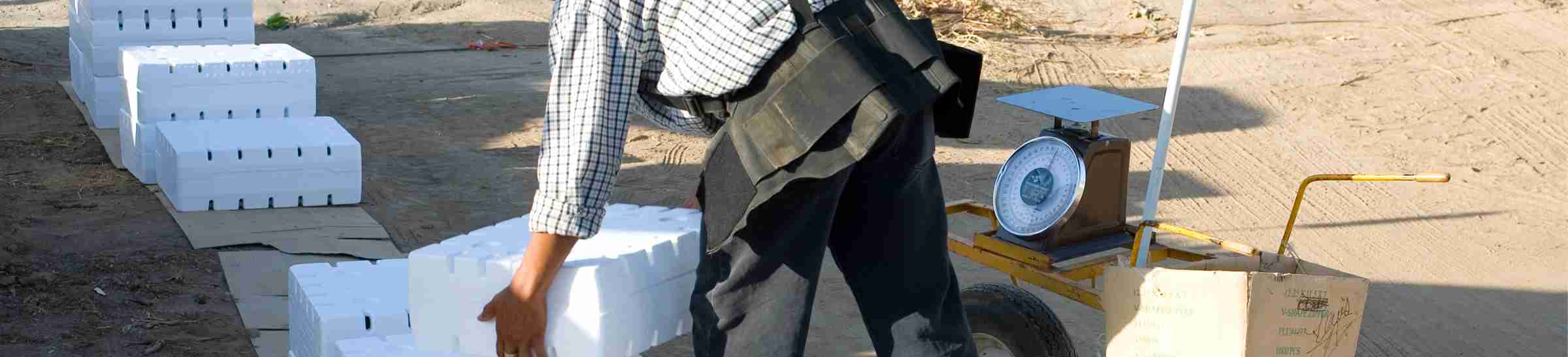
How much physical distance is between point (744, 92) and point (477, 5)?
10.3 m

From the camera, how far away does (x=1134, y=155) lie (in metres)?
7.19

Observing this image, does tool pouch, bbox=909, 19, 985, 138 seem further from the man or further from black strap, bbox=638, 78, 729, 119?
black strap, bbox=638, 78, 729, 119

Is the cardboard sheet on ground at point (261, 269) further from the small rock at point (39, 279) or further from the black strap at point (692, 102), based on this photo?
the black strap at point (692, 102)

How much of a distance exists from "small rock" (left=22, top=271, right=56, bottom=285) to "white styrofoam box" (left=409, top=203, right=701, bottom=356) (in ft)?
8.85

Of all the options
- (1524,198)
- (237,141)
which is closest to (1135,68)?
(1524,198)

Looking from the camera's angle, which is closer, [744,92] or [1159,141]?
[744,92]

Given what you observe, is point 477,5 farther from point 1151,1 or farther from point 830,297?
point 830,297

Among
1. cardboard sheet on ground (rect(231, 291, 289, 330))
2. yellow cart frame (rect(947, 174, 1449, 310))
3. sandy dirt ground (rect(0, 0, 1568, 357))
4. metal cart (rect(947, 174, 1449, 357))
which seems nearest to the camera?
yellow cart frame (rect(947, 174, 1449, 310))

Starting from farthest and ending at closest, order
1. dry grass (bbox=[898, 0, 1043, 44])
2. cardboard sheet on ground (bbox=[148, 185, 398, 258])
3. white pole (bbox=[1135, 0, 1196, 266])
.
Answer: dry grass (bbox=[898, 0, 1043, 44]) < cardboard sheet on ground (bbox=[148, 185, 398, 258]) < white pole (bbox=[1135, 0, 1196, 266])

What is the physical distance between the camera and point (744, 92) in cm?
238

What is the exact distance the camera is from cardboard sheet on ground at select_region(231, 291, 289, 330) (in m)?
4.49

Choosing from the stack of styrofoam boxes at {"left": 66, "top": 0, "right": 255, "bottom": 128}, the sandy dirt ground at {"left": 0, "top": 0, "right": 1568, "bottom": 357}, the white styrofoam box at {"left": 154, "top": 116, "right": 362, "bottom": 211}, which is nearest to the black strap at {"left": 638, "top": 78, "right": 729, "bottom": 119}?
the sandy dirt ground at {"left": 0, "top": 0, "right": 1568, "bottom": 357}

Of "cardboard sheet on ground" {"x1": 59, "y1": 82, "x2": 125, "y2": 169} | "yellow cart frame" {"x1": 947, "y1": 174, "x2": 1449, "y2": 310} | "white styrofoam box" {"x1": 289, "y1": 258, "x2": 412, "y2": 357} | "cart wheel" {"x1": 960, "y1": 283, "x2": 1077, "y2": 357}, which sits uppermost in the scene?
"yellow cart frame" {"x1": 947, "y1": 174, "x2": 1449, "y2": 310}

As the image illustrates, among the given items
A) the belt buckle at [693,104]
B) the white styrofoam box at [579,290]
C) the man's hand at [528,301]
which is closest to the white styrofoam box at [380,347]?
the white styrofoam box at [579,290]
